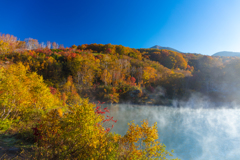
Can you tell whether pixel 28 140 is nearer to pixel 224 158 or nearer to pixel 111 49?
pixel 224 158

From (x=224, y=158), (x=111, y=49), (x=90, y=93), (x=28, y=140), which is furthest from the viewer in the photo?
(x=111, y=49)

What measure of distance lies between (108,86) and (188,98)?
32182mm

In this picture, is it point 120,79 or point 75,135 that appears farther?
point 120,79

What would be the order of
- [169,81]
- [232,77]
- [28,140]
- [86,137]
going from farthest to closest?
[169,81]
[232,77]
[28,140]
[86,137]

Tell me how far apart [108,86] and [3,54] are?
1585 inches

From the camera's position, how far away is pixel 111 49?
73.8 meters

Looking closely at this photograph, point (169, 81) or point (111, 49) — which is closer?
point (169, 81)

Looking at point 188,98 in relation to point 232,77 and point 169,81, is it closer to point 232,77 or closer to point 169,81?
point 169,81

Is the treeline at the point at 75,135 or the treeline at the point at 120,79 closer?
the treeline at the point at 75,135

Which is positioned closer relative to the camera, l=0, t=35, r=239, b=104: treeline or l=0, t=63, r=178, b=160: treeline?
l=0, t=63, r=178, b=160: treeline

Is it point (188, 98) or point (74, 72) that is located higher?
point (74, 72)

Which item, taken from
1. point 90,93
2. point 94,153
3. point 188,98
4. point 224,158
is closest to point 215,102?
point 188,98

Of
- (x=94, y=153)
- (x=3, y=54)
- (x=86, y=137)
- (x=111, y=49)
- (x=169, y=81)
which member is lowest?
(x=94, y=153)

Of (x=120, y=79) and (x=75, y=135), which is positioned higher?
(x=120, y=79)
